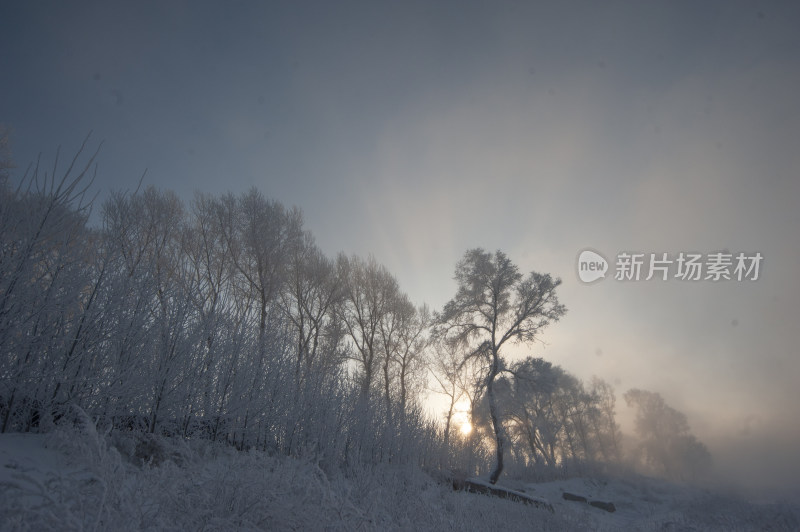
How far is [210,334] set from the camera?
7.21 m

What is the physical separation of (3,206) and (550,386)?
15.5m

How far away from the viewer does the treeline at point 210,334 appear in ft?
14.7

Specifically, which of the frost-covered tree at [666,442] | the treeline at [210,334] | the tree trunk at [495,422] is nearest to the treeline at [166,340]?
the treeline at [210,334]

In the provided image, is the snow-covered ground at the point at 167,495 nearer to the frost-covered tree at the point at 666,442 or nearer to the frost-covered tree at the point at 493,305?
the frost-covered tree at the point at 493,305

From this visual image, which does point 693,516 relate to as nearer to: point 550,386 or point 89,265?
point 550,386

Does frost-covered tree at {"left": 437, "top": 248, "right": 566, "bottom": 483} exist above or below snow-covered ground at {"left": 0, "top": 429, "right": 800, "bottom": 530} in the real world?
above

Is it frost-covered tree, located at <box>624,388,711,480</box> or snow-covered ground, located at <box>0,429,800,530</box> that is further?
frost-covered tree, located at <box>624,388,711,480</box>

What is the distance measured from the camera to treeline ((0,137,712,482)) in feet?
14.7

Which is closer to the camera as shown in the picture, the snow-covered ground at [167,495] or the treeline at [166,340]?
the snow-covered ground at [167,495]

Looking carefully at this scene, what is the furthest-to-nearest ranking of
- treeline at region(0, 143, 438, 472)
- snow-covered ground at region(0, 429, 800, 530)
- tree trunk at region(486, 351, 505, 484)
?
1. tree trunk at region(486, 351, 505, 484)
2. treeline at region(0, 143, 438, 472)
3. snow-covered ground at region(0, 429, 800, 530)

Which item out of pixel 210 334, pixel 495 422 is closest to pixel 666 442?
pixel 495 422

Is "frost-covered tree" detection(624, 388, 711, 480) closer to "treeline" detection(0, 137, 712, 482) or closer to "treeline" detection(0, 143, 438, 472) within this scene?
"treeline" detection(0, 137, 712, 482)

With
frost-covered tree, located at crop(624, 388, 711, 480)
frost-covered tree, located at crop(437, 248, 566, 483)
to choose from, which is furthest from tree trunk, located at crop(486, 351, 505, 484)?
frost-covered tree, located at crop(624, 388, 711, 480)

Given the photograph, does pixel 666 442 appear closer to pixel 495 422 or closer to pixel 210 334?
pixel 495 422
